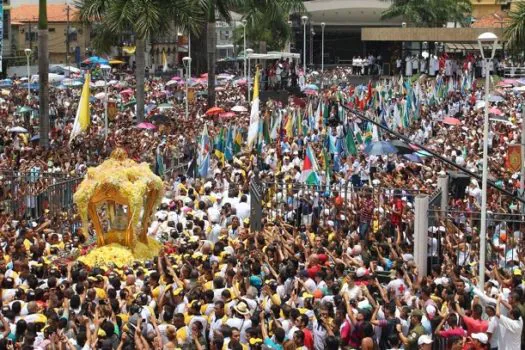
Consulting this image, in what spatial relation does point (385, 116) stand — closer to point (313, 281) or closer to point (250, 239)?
point (250, 239)

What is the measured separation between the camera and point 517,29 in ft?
87.1

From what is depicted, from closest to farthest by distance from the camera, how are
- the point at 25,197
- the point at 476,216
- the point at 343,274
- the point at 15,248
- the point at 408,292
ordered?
the point at 408,292, the point at 343,274, the point at 15,248, the point at 476,216, the point at 25,197

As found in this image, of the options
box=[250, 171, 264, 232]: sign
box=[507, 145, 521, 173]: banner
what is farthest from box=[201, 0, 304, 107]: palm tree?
box=[250, 171, 264, 232]: sign

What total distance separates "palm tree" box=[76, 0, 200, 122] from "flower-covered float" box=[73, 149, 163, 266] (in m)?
13.4

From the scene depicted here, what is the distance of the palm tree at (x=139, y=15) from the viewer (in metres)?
32.2

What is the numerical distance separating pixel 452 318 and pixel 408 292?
1468 millimetres

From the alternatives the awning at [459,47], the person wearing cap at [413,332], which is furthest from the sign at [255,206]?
the awning at [459,47]

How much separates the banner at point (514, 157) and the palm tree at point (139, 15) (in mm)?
13109

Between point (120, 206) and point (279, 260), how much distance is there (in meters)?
4.44

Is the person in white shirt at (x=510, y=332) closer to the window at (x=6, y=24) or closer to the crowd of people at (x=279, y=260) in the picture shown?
the crowd of people at (x=279, y=260)

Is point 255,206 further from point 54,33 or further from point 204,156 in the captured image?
point 54,33

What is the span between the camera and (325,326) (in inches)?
493

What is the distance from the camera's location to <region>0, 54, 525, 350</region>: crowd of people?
12516 millimetres

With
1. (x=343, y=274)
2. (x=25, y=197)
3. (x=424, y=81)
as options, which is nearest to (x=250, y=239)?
(x=343, y=274)
